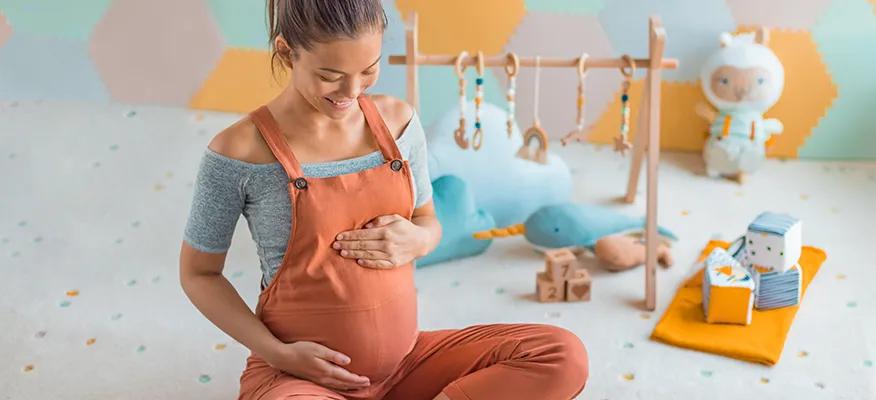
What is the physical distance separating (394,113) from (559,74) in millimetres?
1497

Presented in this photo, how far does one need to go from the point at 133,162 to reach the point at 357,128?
1.53 meters

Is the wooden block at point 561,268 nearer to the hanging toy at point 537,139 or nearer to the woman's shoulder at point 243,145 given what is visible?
the hanging toy at point 537,139

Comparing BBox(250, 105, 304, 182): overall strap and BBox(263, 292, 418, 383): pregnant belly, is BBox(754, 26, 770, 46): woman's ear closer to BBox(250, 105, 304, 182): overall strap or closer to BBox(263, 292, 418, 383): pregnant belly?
BBox(263, 292, 418, 383): pregnant belly

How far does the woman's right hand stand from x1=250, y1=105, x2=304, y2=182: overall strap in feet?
0.78

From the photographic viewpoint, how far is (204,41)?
3.00 m

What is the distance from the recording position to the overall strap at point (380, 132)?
4.70ft

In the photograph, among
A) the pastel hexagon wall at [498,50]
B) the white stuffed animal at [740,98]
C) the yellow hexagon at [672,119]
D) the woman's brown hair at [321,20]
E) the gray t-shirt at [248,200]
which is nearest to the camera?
the woman's brown hair at [321,20]

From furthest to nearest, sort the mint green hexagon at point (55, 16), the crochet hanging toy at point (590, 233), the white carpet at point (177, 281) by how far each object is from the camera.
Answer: the mint green hexagon at point (55, 16) < the crochet hanging toy at point (590, 233) < the white carpet at point (177, 281)

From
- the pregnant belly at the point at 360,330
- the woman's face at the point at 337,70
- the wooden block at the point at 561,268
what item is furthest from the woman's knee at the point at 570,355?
the wooden block at the point at 561,268

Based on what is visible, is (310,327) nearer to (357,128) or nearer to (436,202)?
(357,128)

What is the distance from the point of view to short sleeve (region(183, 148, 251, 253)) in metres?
1.33

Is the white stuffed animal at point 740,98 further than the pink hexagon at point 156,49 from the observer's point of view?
No

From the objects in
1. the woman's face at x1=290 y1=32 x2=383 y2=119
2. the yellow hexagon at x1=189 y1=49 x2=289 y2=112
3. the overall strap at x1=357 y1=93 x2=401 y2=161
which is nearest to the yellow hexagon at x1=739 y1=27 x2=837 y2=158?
the yellow hexagon at x1=189 y1=49 x2=289 y2=112

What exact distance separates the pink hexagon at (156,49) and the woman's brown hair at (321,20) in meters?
1.80
